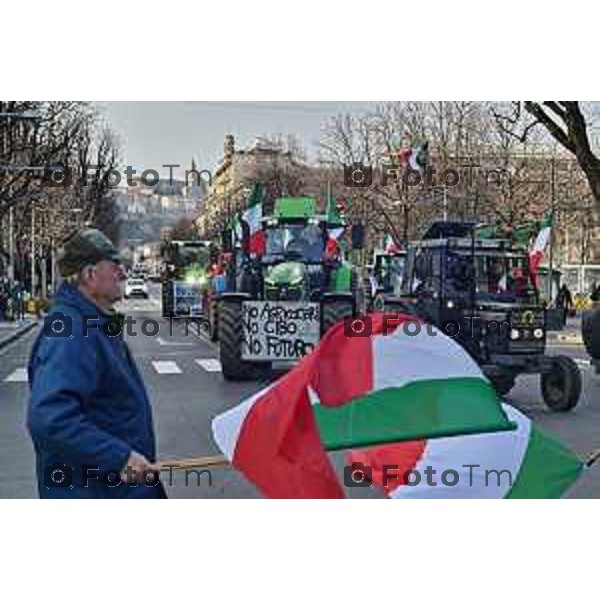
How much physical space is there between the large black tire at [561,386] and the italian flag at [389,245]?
10.3ft

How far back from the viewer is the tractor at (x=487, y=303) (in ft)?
29.0

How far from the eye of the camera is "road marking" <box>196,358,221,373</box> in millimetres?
11245

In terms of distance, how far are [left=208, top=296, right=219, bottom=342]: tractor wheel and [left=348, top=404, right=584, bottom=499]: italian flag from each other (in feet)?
14.3

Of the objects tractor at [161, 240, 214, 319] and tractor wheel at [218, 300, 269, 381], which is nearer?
tractor at [161, 240, 214, 319]

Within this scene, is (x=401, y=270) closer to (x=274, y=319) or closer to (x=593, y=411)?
(x=274, y=319)

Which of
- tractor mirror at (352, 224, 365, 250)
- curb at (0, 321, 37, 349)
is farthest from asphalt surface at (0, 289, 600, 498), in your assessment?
curb at (0, 321, 37, 349)

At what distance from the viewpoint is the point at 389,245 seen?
29.0ft

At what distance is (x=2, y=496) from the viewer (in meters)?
7.24

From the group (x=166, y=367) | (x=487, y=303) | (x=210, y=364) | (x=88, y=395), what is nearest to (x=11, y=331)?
(x=210, y=364)

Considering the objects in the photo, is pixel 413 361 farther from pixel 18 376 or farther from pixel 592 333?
pixel 18 376

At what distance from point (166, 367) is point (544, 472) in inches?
224

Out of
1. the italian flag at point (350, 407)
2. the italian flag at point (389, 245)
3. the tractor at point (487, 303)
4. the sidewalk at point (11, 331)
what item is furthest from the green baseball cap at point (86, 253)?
the sidewalk at point (11, 331)

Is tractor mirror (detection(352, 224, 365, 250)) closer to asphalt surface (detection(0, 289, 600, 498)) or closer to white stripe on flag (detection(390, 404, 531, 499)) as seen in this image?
asphalt surface (detection(0, 289, 600, 498))

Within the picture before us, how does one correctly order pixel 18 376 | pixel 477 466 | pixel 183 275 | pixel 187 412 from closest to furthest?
pixel 477 466, pixel 183 275, pixel 187 412, pixel 18 376
